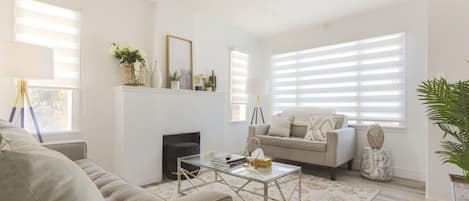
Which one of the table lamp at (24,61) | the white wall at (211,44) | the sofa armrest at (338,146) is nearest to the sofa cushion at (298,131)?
the sofa armrest at (338,146)

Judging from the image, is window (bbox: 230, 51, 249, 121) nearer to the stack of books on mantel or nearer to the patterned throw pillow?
the patterned throw pillow

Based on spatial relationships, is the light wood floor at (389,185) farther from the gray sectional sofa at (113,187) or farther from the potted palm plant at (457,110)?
the gray sectional sofa at (113,187)

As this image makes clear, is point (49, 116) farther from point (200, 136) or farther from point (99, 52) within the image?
point (200, 136)

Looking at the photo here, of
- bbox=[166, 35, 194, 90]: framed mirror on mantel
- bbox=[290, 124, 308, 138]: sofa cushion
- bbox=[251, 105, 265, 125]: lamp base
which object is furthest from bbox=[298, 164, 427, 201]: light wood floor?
bbox=[166, 35, 194, 90]: framed mirror on mantel

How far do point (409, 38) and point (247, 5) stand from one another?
7.60 feet

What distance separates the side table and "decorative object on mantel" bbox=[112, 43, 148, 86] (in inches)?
125

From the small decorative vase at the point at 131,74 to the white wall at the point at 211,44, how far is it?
414 millimetres

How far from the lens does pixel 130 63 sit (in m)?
3.13

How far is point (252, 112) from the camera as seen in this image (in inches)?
204

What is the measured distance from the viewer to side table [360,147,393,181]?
10.9 ft

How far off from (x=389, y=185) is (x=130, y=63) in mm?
3588

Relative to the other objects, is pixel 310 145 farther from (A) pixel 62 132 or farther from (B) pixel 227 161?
(A) pixel 62 132

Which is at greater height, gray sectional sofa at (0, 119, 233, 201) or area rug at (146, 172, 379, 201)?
gray sectional sofa at (0, 119, 233, 201)

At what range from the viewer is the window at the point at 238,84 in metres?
4.79
